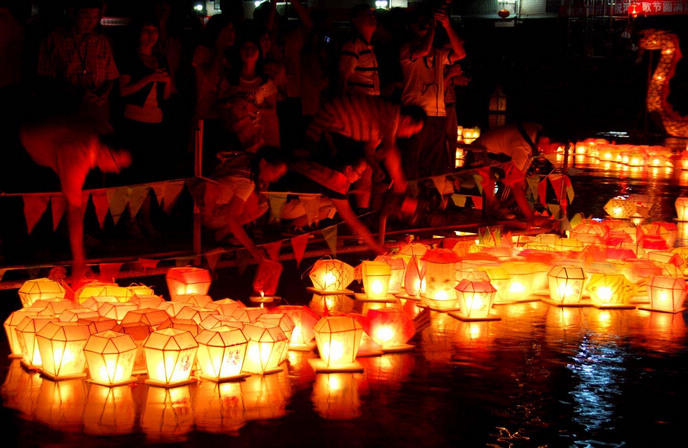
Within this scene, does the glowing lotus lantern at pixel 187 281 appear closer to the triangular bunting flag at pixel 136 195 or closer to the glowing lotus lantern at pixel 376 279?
the triangular bunting flag at pixel 136 195

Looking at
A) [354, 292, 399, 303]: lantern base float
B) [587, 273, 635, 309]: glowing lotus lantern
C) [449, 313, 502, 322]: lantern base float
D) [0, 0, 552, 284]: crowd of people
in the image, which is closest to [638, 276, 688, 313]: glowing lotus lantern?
[587, 273, 635, 309]: glowing lotus lantern

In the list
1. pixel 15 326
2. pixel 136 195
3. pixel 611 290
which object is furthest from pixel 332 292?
pixel 15 326

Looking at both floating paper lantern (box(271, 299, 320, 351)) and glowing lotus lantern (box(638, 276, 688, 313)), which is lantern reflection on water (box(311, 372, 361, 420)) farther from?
glowing lotus lantern (box(638, 276, 688, 313))

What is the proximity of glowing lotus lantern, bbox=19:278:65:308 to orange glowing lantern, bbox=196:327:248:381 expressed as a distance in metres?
1.59

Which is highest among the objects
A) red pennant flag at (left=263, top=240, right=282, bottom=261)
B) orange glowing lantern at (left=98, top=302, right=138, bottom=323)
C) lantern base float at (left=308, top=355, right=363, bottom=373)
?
red pennant flag at (left=263, top=240, right=282, bottom=261)

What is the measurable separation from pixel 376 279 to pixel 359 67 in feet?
8.25

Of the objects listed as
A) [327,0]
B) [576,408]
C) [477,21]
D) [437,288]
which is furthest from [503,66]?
[576,408]

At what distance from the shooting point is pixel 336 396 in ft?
17.4

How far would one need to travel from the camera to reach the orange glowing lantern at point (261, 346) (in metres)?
5.55

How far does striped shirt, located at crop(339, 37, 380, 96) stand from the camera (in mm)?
8938

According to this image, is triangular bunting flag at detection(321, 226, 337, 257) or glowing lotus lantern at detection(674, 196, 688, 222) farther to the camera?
glowing lotus lantern at detection(674, 196, 688, 222)

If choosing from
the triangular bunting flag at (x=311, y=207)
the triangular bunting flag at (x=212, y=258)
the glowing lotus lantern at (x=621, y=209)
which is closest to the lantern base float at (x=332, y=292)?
the triangular bunting flag at (x=212, y=258)

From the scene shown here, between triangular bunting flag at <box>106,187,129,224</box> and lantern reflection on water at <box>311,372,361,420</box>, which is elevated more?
triangular bunting flag at <box>106,187,129,224</box>

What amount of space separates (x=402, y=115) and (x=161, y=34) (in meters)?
2.34
